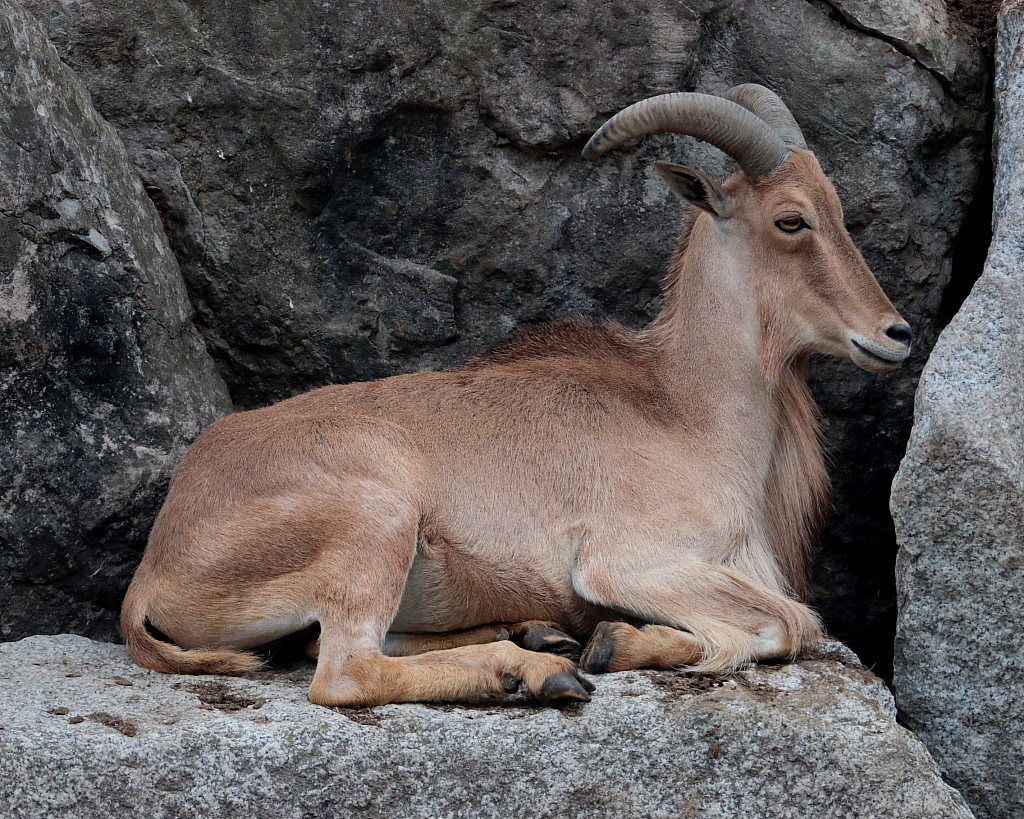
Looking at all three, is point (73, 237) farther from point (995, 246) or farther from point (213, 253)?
point (995, 246)

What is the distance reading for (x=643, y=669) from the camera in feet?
15.5

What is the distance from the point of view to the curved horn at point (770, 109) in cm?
569

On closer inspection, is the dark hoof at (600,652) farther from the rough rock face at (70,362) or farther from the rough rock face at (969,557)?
the rough rock face at (70,362)

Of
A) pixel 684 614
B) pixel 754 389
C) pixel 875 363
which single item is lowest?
pixel 684 614

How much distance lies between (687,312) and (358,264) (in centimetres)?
177

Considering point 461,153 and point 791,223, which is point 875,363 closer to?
point 791,223

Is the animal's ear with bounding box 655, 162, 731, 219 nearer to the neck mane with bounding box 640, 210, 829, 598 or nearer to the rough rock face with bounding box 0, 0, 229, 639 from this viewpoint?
the neck mane with bounding box 640, 210, 829, 598

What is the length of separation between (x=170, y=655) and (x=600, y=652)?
5.41ft

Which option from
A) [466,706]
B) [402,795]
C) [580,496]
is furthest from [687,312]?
[402,795]

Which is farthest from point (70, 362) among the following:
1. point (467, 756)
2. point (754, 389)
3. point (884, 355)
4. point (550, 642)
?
point (884, 355)

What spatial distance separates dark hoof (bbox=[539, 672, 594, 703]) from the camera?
4316 millimetres

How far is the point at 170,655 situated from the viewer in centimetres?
482

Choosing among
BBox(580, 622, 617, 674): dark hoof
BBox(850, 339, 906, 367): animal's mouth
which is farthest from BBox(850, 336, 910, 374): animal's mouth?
BBox(580, 622, 617, 674): dark hoof

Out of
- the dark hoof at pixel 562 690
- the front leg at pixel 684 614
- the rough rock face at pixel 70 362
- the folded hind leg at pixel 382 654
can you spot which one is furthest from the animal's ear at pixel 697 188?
the rough rock face at pixel 70 362
